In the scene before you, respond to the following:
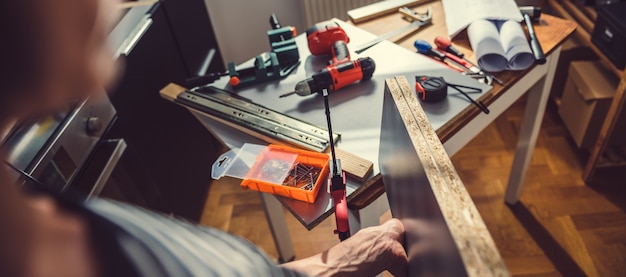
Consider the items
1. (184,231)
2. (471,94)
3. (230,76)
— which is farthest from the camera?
(230,76)

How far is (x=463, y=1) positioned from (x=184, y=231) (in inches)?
50.2

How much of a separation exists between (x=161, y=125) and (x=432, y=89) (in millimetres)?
1009

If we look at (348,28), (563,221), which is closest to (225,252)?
(348,28)

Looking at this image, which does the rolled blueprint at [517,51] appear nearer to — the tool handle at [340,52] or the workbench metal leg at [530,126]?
the workbench metal leg at [530,126]

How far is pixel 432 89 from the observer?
3.30 feet

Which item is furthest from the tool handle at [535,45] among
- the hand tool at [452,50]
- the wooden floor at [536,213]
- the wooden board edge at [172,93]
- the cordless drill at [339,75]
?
the wooden board edge at [172,93]

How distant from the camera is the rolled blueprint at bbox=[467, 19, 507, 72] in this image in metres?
1.15

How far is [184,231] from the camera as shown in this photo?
445 mm

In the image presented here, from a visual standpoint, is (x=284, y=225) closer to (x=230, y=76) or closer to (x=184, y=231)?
(x=230, y=76)

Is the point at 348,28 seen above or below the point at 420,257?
above

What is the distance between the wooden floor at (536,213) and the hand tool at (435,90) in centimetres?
75

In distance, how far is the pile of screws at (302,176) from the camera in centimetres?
87

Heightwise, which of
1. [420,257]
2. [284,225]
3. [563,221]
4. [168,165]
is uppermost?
[420,257]

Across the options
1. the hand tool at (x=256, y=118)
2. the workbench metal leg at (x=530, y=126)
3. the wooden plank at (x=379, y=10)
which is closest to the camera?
the hand tool at (x=256, y=118)
